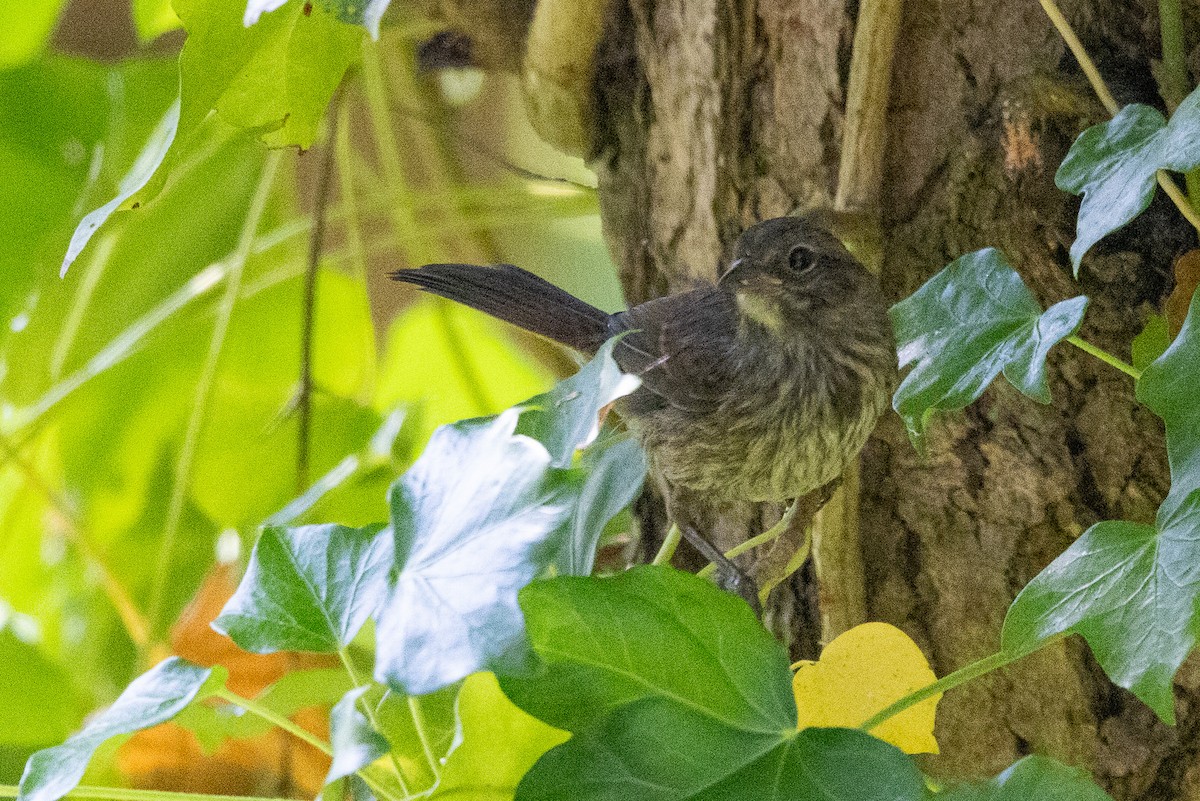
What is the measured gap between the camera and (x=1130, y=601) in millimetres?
651

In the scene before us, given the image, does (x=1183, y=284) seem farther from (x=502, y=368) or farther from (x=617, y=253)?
(x=502, y=368)

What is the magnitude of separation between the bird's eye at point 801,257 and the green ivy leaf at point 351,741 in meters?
0.58

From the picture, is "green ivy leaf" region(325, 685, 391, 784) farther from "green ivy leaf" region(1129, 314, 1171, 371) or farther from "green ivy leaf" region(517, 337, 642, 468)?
"green ivy leaf" region(1129, 314, 1171, 371)

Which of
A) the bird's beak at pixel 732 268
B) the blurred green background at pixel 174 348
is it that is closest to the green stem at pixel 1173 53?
the bird's beak at pixel 732 268

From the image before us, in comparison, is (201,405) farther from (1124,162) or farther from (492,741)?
(1124,162)

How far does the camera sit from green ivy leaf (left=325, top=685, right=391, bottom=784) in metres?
0.56

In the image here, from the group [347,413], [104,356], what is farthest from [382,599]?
[104,356]

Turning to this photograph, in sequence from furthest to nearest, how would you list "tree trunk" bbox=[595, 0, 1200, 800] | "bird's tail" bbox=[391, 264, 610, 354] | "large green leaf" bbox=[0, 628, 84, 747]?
"large green leaf" bbox=[0, 628, 84, 747], "bird's tail" bbox=[391, 264, 610, 354], "tree trunk" bbox=[595, 0, 1200, 800]

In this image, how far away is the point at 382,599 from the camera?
2.10 ft

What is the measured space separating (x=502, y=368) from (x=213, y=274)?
514mm

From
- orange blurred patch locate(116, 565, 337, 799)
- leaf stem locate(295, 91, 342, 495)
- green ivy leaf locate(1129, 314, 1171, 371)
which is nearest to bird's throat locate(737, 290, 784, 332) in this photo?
green ivy leaf locate(1129, 314, 1171, 371)

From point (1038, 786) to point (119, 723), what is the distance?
0.55m

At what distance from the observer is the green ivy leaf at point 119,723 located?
689 mm

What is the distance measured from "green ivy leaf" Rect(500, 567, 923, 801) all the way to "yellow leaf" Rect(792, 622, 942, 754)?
164mm
